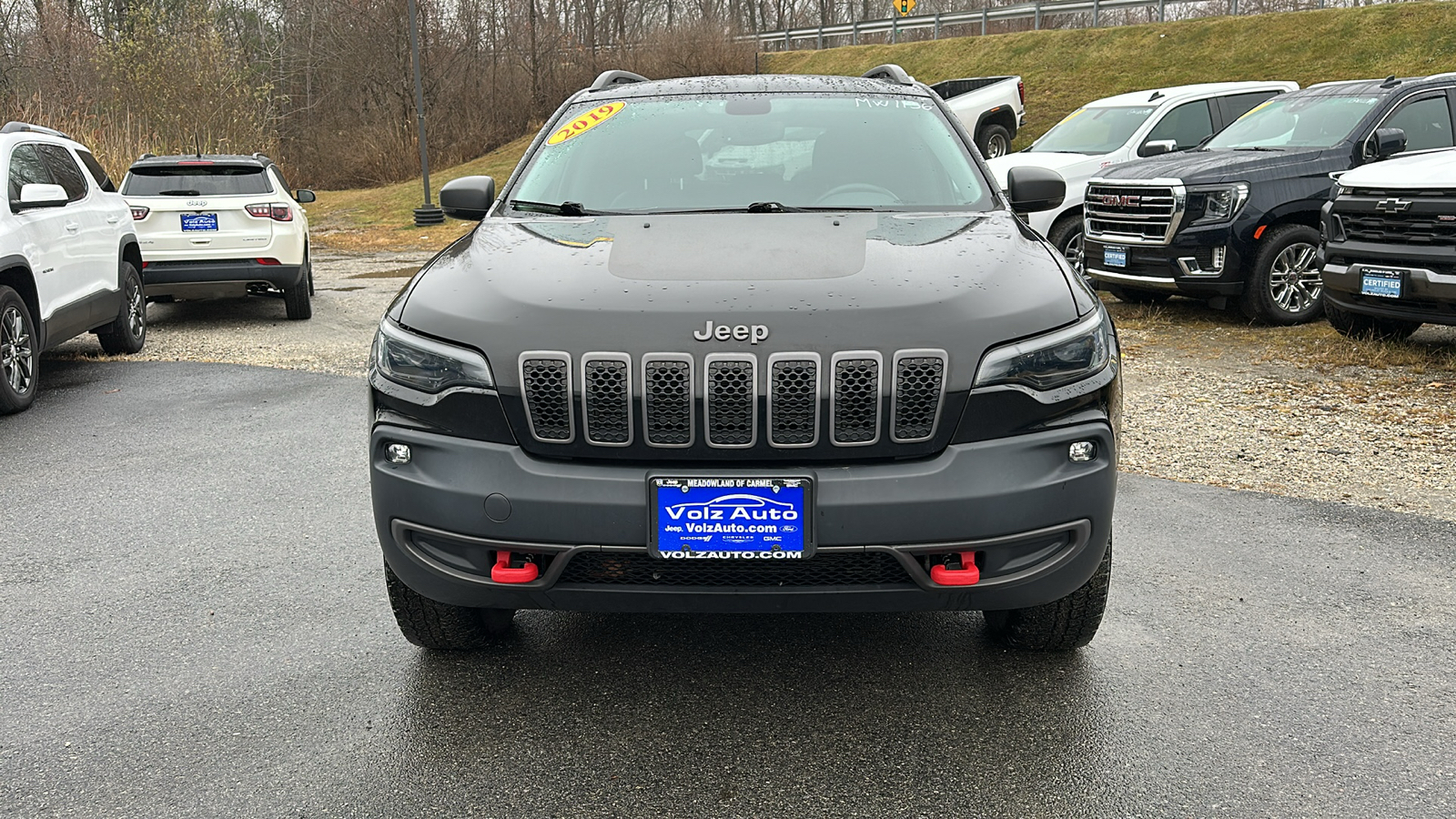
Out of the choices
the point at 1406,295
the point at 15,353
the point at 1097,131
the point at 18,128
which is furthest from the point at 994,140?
Answer: the point at 15,353

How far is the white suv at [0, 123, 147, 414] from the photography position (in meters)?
7.51

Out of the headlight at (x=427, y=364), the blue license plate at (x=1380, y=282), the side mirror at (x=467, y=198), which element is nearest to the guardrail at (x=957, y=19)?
the blue license plate at (x=1380, y=282)

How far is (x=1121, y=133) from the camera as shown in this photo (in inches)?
502

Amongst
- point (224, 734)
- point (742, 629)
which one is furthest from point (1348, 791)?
point (224, 734)

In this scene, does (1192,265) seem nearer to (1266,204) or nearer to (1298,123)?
(1266,204)

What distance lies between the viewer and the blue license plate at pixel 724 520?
2.76 m

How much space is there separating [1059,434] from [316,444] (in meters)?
4.79

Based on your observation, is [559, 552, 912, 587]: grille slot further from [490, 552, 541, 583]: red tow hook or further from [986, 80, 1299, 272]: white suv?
[986, 80, 1299, 272]: white suv

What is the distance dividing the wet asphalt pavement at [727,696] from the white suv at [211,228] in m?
6.47

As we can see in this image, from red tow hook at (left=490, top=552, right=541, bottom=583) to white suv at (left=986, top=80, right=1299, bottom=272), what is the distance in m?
9.71

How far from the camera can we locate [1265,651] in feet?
11.8

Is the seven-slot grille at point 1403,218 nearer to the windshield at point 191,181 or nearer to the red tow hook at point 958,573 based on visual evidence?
the red tow hook at point 958,573

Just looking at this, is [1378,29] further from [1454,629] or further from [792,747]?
[792,747]

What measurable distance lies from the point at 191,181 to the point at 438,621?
909 centimetres
